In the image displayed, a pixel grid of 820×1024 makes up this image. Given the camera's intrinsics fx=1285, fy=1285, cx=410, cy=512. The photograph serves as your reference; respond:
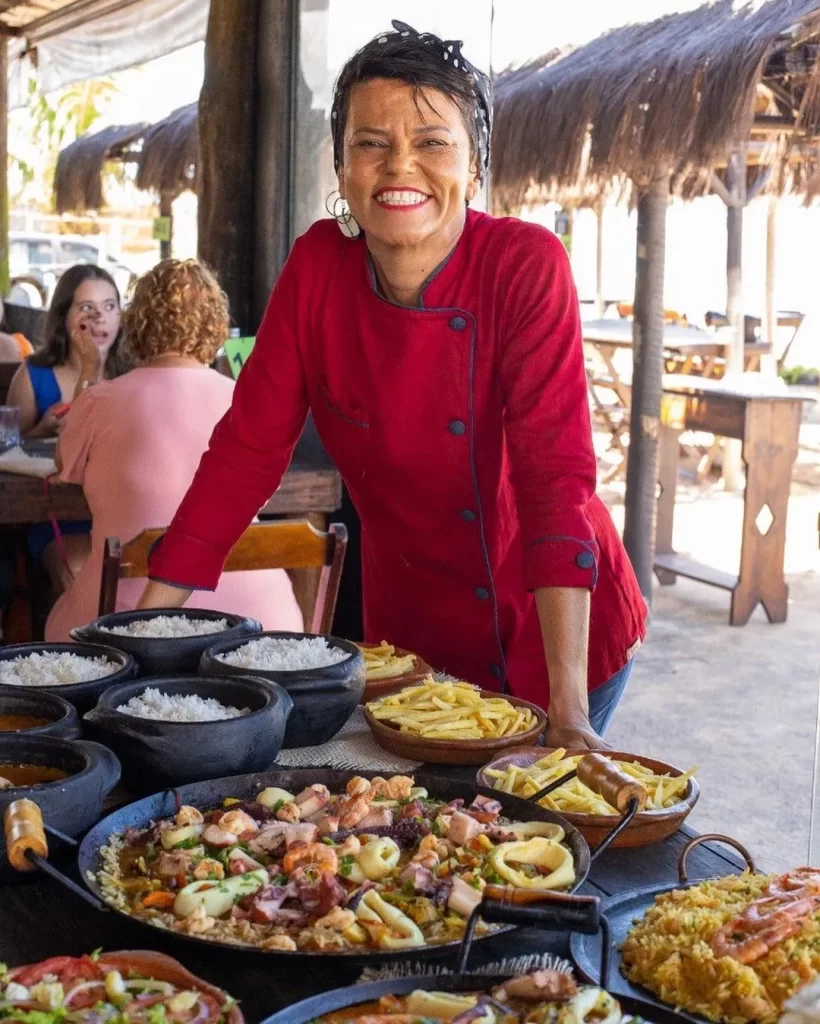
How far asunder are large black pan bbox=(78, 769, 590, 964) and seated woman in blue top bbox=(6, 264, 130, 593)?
131 inches

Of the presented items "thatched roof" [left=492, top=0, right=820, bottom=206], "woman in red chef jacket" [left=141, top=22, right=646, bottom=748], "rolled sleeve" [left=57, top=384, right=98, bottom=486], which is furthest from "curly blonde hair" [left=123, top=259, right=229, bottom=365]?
"thatched roof" [left=492, top=0, right=820, bottom=206]

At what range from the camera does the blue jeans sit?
7.36 ft

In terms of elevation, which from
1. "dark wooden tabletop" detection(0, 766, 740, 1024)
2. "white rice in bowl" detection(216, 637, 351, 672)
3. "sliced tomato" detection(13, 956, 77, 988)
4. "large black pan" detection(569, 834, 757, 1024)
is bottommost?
"dark wooden tabletop" detection(0, 766, 740, 1024)

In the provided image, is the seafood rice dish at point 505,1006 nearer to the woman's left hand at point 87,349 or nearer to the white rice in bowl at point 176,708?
the white rice in bowl at point 176,708

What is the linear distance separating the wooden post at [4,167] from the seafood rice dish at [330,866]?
894 centimetres

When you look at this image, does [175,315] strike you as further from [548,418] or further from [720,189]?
[720,189]

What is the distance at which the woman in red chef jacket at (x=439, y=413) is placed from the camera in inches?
73.9

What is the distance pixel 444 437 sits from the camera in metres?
2.05

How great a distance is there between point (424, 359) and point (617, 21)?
20.4ft

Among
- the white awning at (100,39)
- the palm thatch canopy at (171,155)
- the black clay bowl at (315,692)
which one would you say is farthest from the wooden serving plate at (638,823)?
the palm thatch canopy at (171,155)

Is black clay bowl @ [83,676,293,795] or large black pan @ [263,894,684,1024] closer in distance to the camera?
large black pan @ [263,894,684,1024]

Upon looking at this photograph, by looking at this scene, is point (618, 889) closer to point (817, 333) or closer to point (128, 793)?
point (128, 793)

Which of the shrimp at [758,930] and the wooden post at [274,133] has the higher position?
the wooden post at [274,133]

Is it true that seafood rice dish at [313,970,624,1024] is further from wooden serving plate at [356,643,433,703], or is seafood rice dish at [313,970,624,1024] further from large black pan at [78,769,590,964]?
wooden serving plate at [356,643,433,703]
